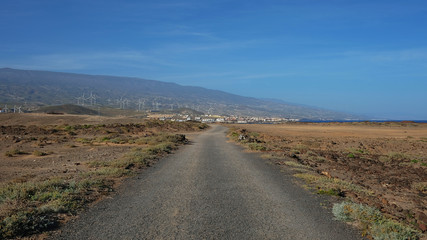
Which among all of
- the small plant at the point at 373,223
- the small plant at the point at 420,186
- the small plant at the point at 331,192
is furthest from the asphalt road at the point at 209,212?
the small plant at the point at 420,186

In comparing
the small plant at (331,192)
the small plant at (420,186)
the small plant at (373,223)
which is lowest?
the small plant at (420,186)

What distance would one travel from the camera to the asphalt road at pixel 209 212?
652 cm

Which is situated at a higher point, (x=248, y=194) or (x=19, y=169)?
(x=248, y=194)

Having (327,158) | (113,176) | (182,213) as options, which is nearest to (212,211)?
(182,213)

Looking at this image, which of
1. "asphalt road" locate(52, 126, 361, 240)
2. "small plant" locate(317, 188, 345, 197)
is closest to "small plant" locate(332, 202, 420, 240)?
"asphalt road" locate(52, 126, 361, 240)

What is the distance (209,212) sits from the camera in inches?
312

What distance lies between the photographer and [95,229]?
6.64 m

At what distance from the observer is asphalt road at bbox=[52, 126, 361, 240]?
6.52 meters

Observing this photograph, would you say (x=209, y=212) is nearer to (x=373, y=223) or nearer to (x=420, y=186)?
(x=373, y=223)

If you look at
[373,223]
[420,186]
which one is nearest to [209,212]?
[373,223]

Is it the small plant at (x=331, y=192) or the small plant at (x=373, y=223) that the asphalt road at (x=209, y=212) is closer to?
the small plant at (x=373, y=223)

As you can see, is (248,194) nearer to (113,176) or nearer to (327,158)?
(113,176)

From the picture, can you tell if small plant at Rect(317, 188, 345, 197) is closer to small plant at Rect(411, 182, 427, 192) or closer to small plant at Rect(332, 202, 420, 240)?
small plant at Rect(332, 202, 420, 240)

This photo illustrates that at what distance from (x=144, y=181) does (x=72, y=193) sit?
2.98 metres
